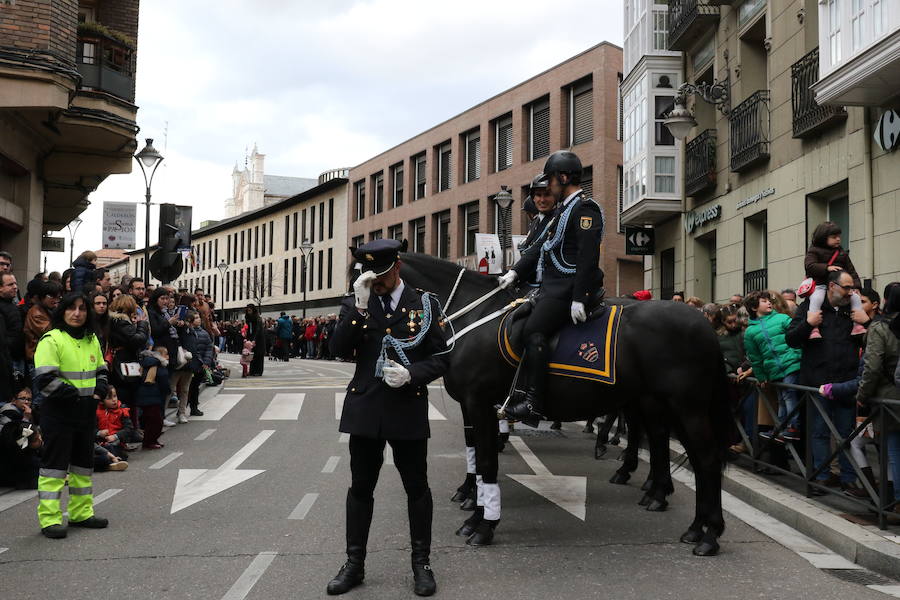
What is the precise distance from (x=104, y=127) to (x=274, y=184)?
8916cm

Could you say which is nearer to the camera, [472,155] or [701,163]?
[701,163]

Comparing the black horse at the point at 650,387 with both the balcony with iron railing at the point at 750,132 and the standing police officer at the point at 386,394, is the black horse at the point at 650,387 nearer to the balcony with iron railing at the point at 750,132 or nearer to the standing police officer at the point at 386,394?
the standing police officer at the point at 386,394

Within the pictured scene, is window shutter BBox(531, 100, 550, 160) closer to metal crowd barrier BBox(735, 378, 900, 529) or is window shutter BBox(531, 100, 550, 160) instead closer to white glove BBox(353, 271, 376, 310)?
metal crowd barrier BBox(735, 378, 900, 529)

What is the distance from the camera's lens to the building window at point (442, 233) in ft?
144

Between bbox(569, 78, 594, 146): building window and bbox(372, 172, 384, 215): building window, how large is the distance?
19489 millimetres

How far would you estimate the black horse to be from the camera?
20.3ft

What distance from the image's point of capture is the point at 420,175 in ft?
156

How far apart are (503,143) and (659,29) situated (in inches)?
699

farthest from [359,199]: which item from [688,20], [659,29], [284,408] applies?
[284,408]

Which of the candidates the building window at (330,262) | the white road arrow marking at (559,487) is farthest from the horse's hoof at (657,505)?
the building window at (330,262)

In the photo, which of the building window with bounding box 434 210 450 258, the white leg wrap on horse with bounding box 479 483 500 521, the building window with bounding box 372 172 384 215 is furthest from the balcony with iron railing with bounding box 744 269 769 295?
the building window with bounding box 372 172 384 215

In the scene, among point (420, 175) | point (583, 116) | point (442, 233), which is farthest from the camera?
point (420, 175)

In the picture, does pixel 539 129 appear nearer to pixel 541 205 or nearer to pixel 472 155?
pixel 472 155

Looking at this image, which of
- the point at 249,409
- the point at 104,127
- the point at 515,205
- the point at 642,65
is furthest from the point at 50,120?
the point at 515,205
